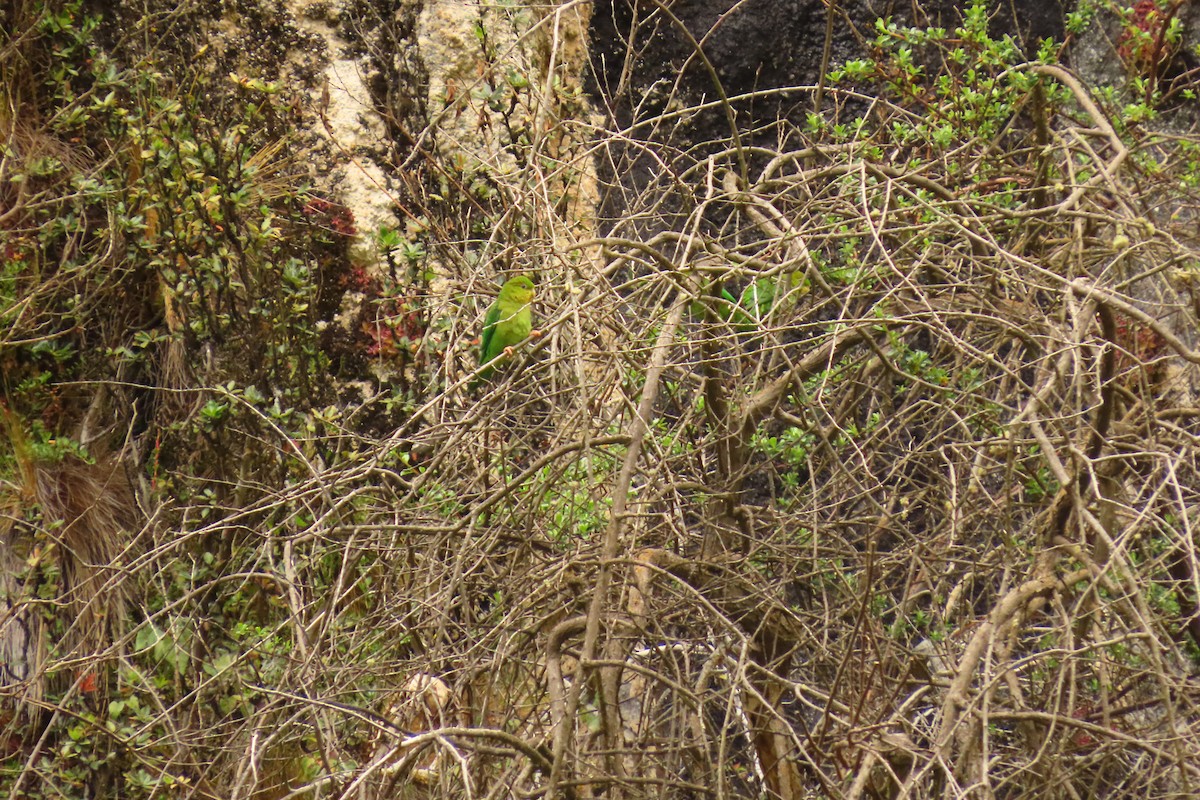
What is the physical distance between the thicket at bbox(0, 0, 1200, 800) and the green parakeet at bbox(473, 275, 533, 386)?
0.08 m

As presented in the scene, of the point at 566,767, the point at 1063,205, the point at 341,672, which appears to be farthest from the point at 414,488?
the point at 1063,205

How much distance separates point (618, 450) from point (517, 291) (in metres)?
0.40

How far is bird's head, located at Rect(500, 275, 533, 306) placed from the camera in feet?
7.64

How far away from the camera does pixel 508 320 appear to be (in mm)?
2336

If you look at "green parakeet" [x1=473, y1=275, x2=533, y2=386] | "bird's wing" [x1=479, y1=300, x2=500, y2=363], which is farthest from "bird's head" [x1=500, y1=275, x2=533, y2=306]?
"bird's wing" [x1=479, y1=300, x2=500, y2=363]

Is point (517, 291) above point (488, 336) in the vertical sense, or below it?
above

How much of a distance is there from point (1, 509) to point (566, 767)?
2.88 m

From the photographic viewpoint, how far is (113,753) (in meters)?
3.52

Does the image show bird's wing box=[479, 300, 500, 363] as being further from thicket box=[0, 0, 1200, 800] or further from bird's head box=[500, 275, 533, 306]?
bird's head box=[500, 275, 533, 306]

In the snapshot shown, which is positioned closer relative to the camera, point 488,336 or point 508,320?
point 508,320

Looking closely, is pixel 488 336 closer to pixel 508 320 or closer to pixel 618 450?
pixel 508 320

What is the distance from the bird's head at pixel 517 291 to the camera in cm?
233

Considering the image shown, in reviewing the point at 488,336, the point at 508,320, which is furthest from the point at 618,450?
the point at 488,336

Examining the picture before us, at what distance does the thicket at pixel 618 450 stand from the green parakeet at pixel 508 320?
0.08 metres
